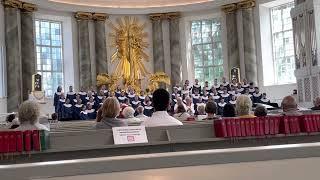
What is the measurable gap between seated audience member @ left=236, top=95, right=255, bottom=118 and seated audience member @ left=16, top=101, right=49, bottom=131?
2522 mm

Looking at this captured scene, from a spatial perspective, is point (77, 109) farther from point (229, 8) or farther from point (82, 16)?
point (229, 8)

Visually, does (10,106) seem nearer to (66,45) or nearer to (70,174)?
(66,45)

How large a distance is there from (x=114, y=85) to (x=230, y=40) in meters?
5.76

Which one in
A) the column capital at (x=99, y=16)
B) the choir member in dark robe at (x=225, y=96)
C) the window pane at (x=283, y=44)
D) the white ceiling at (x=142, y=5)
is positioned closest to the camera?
the choir member in dark robe at (x=225, y=96)

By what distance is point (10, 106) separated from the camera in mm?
18297

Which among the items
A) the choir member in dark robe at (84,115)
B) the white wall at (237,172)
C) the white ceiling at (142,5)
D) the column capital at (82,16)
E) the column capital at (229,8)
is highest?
the white ceiling at (142,5)

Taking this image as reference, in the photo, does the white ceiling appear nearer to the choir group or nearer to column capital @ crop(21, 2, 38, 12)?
column capital @ crop(21, 2, 38, 12)

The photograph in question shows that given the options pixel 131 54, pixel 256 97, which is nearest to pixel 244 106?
pixel 256 97

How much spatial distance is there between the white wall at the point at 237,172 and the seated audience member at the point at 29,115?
311 centimetres

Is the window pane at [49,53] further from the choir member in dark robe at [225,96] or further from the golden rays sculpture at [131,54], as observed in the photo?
the choir member in dark robe at [225,96]

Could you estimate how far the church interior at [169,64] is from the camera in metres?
5.94

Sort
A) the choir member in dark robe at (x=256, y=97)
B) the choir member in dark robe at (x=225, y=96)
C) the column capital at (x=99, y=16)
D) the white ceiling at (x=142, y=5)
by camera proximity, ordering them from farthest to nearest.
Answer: the white ceiling at (x=142, y=5) < the column capital at (x=99, y=16) < the choir member in dark robe at (x=225, y=96) < the choir member in dark robe at (x=256, y=97)

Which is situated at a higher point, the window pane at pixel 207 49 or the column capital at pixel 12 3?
the column capital at pixel 12 3

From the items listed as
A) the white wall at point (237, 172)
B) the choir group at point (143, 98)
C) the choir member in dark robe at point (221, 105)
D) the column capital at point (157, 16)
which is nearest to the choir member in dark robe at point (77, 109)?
the choir group at point (143, 98)
